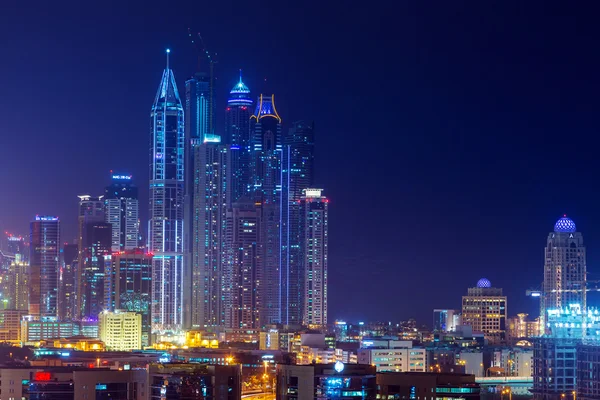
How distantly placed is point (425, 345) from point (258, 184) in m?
18.3

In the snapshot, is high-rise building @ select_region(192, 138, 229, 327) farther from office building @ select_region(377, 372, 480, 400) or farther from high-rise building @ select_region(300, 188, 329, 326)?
office building @ select_region(377, 372, 480, 400)

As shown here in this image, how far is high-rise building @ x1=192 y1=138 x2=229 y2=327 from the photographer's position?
67.7 m

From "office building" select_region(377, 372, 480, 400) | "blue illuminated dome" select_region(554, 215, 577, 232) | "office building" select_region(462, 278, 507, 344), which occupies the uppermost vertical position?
"blue illuminated dome" select_region(554, 215, 577, 232)

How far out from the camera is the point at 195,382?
2444cm

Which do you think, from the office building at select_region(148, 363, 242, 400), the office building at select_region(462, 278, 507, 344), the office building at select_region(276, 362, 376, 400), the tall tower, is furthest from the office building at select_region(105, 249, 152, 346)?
the office building at select_region(276, 362, 376, 400)

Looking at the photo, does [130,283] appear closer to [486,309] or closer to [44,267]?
[44,267]

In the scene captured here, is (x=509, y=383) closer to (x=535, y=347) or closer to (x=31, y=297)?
(x=535, y=347)

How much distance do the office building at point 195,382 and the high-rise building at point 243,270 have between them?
1619 inches

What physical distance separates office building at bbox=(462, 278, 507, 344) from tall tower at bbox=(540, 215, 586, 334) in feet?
51.2

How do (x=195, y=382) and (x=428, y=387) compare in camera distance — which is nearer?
(x=428, y=387)

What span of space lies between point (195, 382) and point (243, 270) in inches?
1674

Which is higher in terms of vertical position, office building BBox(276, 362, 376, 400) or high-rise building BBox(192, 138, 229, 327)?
high-rise building BBox(192, 138, 229, 327)

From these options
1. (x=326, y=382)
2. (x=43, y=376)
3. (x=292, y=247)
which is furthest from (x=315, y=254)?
(x=326, y=382)

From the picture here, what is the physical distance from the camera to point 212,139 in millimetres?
68875
